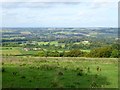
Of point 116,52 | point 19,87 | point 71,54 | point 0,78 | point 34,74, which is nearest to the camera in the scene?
point 19,87

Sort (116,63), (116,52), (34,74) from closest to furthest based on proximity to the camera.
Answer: (34,74) < (116,63) < (116,52)

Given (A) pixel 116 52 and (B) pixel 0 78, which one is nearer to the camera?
(B) pixel 0 78

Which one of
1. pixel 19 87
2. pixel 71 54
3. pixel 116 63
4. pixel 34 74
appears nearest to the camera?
pixel 19 87

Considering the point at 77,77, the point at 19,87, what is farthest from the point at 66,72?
the point at 19,87

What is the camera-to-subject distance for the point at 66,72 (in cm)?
1559

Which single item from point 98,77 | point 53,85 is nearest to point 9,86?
point 53,85

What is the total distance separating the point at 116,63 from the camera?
20.0 metres

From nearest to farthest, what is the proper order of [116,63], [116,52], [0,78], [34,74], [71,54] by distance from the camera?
1. [0,78]
2. [34,74]
3. [116,63]
4. [116,52]
5. [71,54]

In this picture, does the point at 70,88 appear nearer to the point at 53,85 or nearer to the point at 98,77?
the point at 53,85

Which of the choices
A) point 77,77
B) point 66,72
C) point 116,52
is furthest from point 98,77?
point 116,52

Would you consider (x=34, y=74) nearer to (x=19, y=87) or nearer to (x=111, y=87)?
(x=19, y=87)

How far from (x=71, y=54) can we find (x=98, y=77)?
15658mm

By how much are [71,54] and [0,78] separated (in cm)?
1698

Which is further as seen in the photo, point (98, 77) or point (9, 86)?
point (98, 77)
